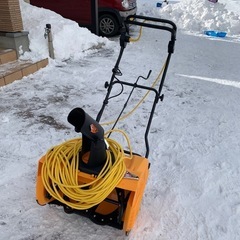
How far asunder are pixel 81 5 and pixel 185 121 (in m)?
5.44

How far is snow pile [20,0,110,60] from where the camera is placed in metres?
5.69

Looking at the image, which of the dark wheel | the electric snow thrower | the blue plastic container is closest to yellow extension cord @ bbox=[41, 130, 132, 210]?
the electric snow thrower

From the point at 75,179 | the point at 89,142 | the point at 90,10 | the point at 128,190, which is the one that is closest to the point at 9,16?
the point at 90,10

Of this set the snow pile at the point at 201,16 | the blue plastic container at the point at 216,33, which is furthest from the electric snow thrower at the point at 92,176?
the snow pile at the point at 201,16

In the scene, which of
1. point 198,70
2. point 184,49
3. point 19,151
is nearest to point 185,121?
point 19,151

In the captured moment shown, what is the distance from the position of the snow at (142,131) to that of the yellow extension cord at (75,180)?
355 mm

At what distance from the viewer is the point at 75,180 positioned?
183 centimetres

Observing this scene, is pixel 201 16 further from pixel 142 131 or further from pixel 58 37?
pixel 142 131

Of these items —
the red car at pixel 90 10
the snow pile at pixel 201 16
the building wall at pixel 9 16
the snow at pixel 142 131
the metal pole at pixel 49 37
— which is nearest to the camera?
the snow at pixel 142 131

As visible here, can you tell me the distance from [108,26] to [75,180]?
6907 mm

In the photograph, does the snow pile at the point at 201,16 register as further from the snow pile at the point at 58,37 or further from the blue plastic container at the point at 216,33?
the snow pile at the point at 58,37

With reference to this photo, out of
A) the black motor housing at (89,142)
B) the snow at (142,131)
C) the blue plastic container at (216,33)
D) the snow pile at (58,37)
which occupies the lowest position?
the blue plastic container at (216,33)

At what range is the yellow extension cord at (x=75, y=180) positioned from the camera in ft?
5.85

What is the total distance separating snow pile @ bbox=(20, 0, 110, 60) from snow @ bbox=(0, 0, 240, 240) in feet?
0.08
